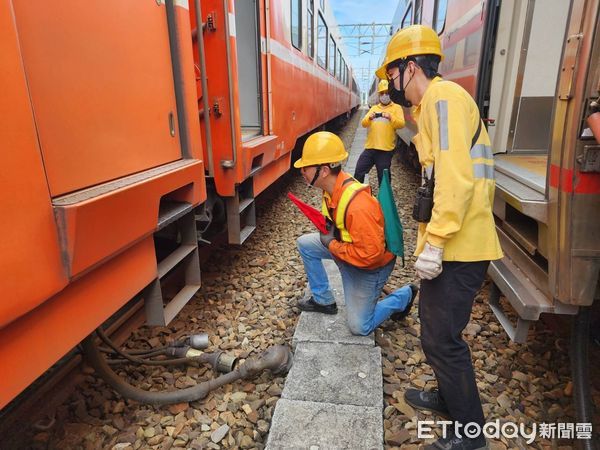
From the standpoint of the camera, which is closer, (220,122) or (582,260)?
(582,260)

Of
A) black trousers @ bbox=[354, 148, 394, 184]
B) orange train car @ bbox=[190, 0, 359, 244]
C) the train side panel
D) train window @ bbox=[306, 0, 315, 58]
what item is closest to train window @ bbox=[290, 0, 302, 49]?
orange train car @ bbox=[190, 0, 359, 244]

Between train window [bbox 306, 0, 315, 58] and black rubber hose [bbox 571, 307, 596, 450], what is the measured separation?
5517mm

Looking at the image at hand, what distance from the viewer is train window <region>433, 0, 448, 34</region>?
4918 mm

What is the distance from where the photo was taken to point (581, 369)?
78.0 inches

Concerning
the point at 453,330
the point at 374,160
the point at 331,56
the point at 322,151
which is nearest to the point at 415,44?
the point at 322,151

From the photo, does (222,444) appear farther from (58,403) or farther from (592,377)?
(592,377)

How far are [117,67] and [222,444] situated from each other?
181 centimetres

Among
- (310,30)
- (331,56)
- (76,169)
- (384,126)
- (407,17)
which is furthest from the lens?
(331,56)

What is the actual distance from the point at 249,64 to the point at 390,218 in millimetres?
2697

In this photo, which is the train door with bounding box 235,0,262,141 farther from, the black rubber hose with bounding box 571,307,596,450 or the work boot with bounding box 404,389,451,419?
the black rubber hose with bounding box 571,307,596,450

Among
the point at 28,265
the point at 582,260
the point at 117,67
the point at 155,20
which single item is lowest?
the point at 582,260

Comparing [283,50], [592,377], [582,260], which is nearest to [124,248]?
[582,260]

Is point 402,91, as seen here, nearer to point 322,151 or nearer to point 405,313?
point 322,151

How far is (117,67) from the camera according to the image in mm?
1670
